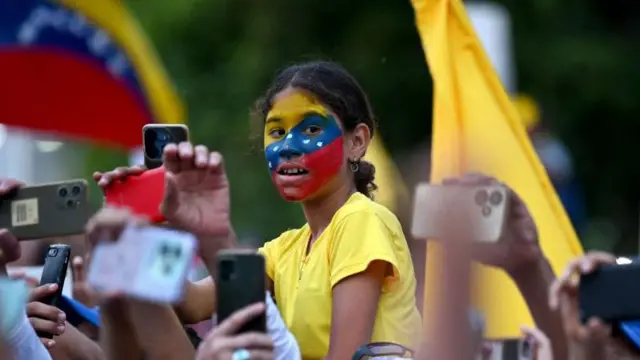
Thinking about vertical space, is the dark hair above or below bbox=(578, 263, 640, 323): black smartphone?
above

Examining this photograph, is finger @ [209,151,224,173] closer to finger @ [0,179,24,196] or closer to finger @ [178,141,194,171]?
finger @ [178,141,194,171]

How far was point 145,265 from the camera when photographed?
2533 millimetres

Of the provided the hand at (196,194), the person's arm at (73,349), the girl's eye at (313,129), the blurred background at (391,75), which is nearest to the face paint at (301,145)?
the girl's eye at (313,129)

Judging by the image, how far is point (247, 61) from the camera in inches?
441

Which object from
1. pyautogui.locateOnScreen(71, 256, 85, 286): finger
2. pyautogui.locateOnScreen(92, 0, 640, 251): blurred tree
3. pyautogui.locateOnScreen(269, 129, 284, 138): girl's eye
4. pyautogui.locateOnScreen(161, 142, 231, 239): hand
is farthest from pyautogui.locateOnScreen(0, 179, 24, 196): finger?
pyautogui.locateOnScreen(92, 0, 640, 251): blurred tree

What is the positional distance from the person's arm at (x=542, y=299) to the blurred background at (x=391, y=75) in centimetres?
695

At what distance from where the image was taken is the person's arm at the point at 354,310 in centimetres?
345

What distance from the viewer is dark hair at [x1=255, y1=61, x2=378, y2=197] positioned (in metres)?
3.73

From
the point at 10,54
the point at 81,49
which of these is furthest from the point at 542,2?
the point at 10,54

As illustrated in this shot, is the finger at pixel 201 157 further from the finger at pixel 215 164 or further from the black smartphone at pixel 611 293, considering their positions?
the black smartphone at pixel 611 293

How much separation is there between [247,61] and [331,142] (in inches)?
298

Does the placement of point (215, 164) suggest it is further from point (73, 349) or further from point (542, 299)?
point (73, 349)

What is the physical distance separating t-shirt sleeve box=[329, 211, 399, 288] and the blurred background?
6846 mm

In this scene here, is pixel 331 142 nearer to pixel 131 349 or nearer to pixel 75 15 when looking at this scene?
pixel 131 349
